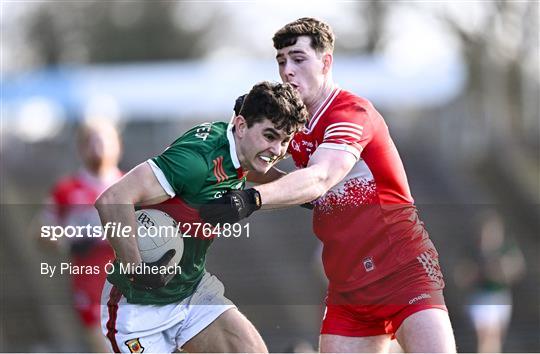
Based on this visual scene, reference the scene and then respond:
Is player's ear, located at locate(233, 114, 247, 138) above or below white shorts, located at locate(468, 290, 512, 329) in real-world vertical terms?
above

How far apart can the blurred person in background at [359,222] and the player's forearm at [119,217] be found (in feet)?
3.09

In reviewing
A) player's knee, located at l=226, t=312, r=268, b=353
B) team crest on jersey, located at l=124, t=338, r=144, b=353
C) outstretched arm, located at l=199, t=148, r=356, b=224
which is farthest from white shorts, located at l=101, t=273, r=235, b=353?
outstretched arm, located at l=199, t=148, r=356, b=224

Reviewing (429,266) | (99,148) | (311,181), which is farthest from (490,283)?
(311,181)

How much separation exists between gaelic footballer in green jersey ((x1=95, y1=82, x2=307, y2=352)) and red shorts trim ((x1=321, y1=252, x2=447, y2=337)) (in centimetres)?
49

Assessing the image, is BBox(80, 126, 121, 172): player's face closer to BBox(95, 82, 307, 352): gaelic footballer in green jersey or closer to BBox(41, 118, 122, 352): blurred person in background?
BBox(41, 118, 122, 352): blurred person in background

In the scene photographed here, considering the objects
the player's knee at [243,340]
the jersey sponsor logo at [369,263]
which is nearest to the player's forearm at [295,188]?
the jersey sponsor logo at [369,263]

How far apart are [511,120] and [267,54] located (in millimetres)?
11861

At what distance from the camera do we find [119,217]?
216 inches

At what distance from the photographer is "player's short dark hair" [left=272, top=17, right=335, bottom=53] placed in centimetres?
607

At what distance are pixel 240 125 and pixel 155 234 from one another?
703 mm

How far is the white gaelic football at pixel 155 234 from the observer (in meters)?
5.73

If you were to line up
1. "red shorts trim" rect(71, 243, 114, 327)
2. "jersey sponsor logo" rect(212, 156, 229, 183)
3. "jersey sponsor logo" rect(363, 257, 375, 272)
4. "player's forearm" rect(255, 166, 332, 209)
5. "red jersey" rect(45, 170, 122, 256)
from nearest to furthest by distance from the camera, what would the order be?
1. "player's forearm" rect(255, 166, 332, 209)
2. "jersey sponsor logo" rect(212, 156, 229, 183)
3. "jersey sponsor logo" rect(363, 257, 375, 272)
4. "red shorts trim" rect(71, 243, 114, 327)
5. "red jersey" rect(45, 170, 122, 256)

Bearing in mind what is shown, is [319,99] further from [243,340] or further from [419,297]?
[243,340]

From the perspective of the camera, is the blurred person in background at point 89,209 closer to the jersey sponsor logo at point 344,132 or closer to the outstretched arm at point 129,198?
the outstretched arm at point 129,198
